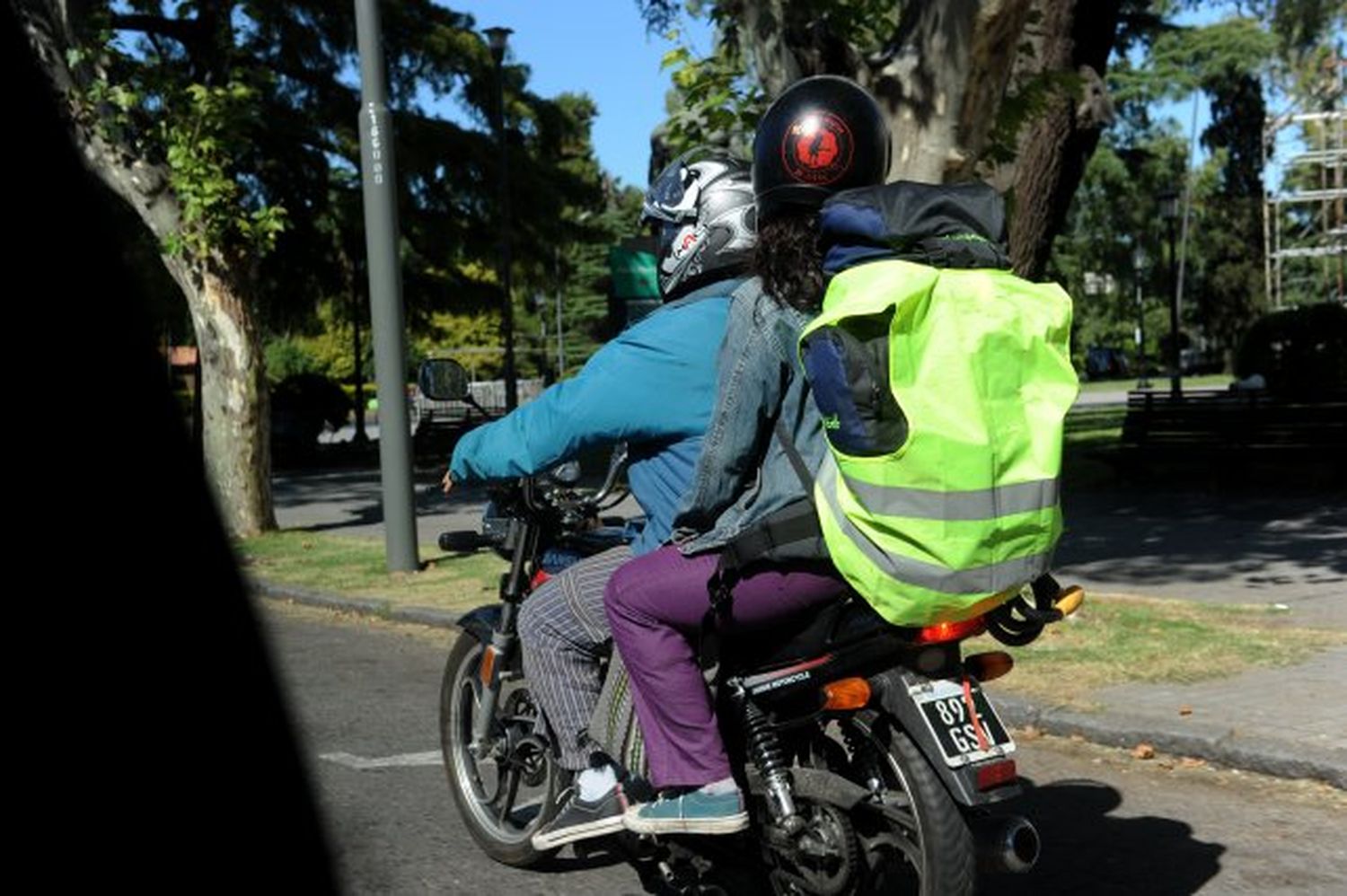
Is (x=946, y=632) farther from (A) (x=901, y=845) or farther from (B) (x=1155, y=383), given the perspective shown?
(B) (x=1155, y=383)

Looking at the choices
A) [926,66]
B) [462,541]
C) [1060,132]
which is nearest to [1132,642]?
[926,66]

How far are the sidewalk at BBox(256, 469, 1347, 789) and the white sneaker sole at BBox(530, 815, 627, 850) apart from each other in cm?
170

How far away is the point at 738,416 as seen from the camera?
11.8 feet

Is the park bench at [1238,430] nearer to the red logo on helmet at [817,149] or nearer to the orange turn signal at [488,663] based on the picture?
the orange turn signal at [488,663]

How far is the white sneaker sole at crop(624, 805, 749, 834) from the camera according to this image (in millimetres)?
3633

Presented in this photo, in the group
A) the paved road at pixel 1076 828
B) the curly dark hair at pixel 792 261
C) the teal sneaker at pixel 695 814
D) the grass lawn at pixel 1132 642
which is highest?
the curly dark hair at pixel 792 261

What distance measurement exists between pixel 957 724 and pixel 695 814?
675mm

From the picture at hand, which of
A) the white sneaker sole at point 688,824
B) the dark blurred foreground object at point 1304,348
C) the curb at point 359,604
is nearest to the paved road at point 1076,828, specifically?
the white sneaker sole at point 688,824

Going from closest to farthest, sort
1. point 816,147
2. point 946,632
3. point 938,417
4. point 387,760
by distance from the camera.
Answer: point 938,417
point 946,632
point 816,147
point 387,760

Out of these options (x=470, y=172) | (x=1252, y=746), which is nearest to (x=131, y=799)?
(x=1252, y=746)

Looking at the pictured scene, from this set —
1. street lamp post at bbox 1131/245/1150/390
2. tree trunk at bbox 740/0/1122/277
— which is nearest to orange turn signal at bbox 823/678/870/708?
tree trunk at bbox 740/0/1122/277

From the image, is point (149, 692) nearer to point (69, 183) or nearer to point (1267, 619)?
point (1267, 619)

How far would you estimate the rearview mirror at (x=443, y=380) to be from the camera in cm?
461

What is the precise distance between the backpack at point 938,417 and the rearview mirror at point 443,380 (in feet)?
5.16
